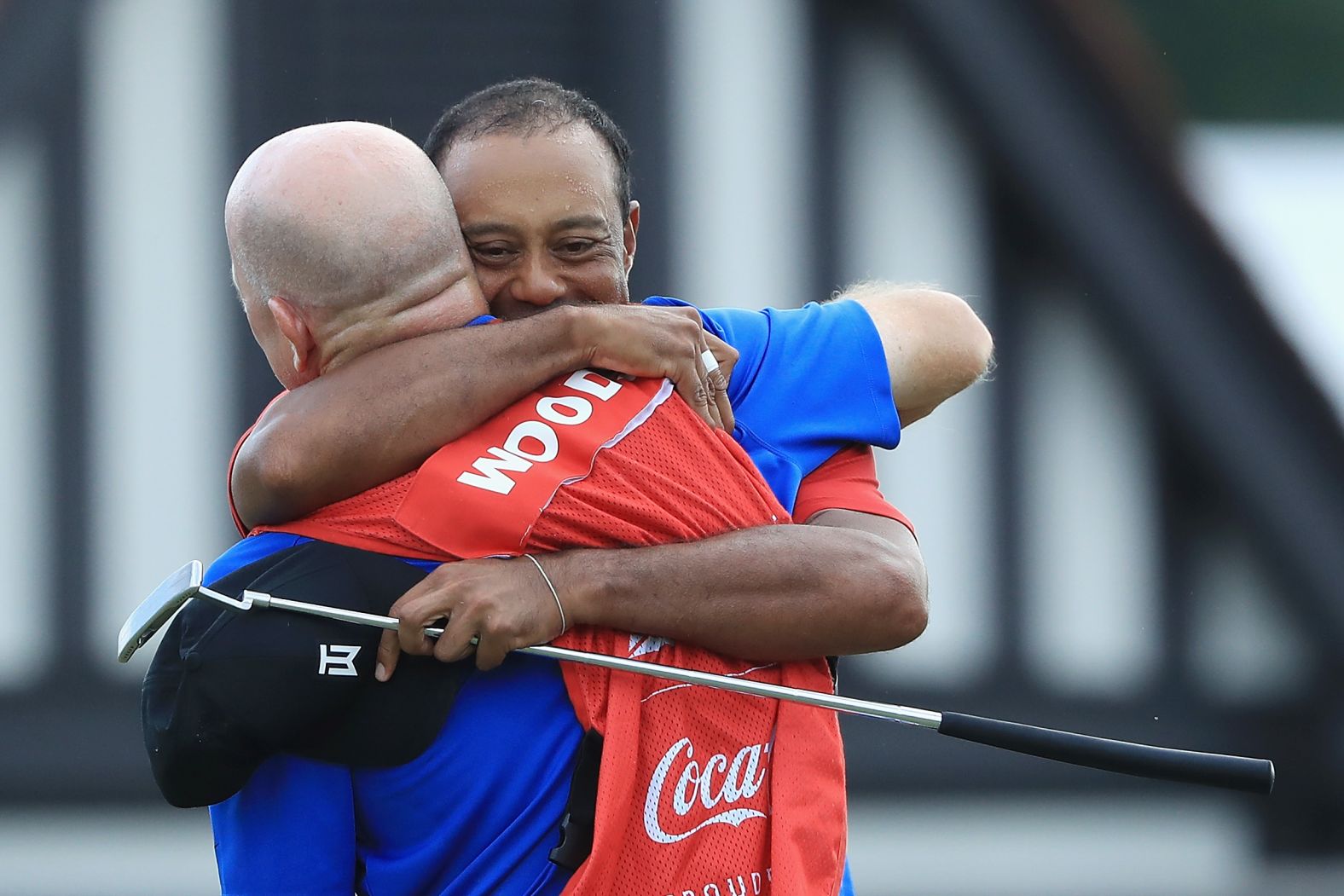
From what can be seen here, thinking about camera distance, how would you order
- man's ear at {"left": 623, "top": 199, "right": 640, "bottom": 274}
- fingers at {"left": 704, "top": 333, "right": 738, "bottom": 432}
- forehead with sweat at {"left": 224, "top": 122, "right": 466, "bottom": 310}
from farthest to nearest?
man's ear at {"left": 623, "top": 199, "right": 640, "bottom": 274}
fingers at {"left": 704, "top": 333, "right": 738, "bottom": 432}
forehead with sweat at {"left": 224, "top": 122, "right": 466, "bottom": 310}

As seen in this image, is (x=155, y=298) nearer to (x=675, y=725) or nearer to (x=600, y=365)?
(x=600, y=365)

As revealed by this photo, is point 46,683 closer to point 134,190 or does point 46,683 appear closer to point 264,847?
point 134,190

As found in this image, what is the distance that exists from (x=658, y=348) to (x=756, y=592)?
267 mm

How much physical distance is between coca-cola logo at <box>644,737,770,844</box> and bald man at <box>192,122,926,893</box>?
0.01 metres

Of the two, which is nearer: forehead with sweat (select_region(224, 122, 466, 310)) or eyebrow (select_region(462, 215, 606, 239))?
forehead with sweat (select_region(224, 122, 466, 310))

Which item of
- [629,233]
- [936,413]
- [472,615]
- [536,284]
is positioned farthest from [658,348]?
[936,413]

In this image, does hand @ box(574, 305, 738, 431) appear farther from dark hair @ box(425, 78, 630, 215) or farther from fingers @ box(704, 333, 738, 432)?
dark hair @ box(425, 78, 630, 215)

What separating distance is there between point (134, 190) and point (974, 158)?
7.55 ft

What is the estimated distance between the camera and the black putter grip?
167 cm

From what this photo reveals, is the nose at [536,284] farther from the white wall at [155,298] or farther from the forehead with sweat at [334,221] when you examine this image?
the white wall at [155,298]

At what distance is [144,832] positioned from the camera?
14.9 feet

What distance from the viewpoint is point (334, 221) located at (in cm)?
162

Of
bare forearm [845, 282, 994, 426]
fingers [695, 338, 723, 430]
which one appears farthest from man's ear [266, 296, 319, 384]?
bare forearm [845, 282, 994, 426]

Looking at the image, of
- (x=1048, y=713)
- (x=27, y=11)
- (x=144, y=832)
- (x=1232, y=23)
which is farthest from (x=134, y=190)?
(x=1232, y=23)
